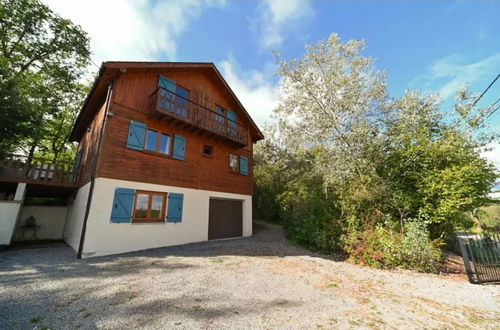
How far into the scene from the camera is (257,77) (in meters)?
13.1

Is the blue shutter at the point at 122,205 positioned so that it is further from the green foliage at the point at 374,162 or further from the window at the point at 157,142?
the green foliage at the point at 374,162

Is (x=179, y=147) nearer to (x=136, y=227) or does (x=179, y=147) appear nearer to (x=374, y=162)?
(x=136, y=227)

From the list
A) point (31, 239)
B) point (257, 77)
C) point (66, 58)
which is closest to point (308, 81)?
point (257, 77)

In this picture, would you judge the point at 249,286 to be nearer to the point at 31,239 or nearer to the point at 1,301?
the point at 1,301

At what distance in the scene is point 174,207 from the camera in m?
9.55

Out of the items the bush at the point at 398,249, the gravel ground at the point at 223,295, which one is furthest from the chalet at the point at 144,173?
the bush at the point at 398,249

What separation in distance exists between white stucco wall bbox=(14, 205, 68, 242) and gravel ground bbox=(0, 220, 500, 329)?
490 cm

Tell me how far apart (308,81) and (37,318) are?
13776 millimetres

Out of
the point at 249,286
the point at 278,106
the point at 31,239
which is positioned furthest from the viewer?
the point at 278,106

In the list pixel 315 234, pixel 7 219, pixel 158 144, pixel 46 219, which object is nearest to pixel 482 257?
pixel 315 234

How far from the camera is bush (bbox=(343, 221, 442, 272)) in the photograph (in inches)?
278

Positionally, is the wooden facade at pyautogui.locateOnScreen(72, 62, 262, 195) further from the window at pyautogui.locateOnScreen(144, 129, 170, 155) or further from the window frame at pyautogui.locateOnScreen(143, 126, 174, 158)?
the window at pyautogui.locateOnScreen(144, 129, 170, 155)

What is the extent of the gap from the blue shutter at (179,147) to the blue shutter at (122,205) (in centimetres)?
264

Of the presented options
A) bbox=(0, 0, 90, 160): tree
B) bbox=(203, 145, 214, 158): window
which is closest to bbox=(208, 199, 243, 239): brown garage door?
bbox=(203, 145, 214, 158): window
